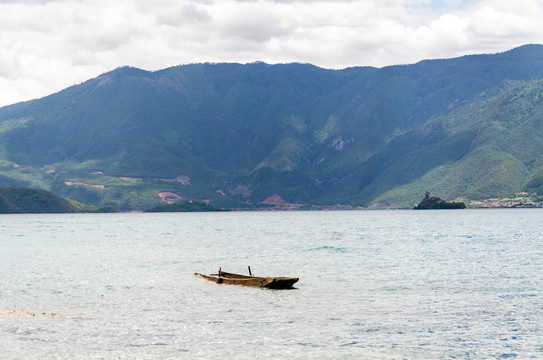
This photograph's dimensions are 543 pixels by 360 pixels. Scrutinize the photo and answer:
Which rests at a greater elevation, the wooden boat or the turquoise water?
the wooden boat

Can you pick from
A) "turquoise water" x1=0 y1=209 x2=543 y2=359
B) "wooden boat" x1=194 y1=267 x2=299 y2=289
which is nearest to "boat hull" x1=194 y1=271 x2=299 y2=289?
"wooden boat" x1=194 y1=267 x2=299 y2=289

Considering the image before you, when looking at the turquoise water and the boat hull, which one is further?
the boat hull

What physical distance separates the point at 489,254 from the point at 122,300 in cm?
6639

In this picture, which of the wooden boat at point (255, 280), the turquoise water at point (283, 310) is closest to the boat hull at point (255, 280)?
the wooden boat at point (255, 280)

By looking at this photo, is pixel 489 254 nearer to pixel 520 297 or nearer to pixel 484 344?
pixel 520 297

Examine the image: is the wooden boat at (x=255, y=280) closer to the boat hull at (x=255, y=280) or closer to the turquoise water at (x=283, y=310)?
the boat hull at (x=255, y=280)

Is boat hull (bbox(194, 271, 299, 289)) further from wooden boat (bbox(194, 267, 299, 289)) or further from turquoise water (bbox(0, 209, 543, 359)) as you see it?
turquoise water (bbox(0, 209, 543, 359))

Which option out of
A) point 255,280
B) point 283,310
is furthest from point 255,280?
point 283,310

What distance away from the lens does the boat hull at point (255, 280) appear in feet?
208

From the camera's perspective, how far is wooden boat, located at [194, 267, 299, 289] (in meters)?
63.4

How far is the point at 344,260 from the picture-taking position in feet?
318

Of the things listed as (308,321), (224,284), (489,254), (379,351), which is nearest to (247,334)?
(308,321)

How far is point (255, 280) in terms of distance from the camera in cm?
6575

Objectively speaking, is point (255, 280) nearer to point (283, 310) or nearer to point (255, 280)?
point (255, 280)
